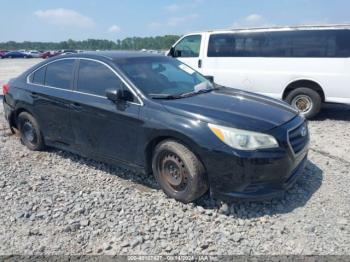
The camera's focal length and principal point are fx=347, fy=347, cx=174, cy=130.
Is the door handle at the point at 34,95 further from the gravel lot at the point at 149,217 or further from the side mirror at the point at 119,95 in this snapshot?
the side mirror at the point at 119,95

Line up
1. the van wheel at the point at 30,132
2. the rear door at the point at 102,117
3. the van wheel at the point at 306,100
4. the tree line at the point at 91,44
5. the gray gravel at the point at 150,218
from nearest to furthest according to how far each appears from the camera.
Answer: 1. the gray gravel at the point at 150,218
2. the rear door at the point at 102,117
3. the van wheel at the point at 30,132
4. the van wheel at the point at 306,100
5. the tree line at the point at 91,44

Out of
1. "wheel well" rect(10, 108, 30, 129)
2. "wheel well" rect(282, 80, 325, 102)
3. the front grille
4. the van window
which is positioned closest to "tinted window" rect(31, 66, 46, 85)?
"wheel well" rect(10, 108, 30, 129)

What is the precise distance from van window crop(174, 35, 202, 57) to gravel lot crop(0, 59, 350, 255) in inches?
205

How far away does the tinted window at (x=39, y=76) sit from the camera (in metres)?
5.33

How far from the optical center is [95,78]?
4.58 metres

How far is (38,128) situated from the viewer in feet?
17.7

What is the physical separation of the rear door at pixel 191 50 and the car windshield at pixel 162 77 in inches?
160

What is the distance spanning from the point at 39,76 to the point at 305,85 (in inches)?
223

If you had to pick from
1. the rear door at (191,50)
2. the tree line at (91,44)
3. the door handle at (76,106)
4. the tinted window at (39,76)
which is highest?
the tree line at (91,44)

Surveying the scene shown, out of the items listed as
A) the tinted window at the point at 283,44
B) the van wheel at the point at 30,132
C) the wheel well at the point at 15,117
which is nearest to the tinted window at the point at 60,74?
the van wheel at the point at 30,132

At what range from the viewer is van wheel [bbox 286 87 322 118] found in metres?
7.73

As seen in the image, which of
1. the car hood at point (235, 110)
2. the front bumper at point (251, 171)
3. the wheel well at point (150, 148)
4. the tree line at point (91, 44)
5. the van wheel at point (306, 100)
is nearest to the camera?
the front bumper at point (251, 171)

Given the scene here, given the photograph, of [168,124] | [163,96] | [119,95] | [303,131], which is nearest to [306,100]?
[303,131]

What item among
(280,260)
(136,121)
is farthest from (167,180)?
(280,260)
